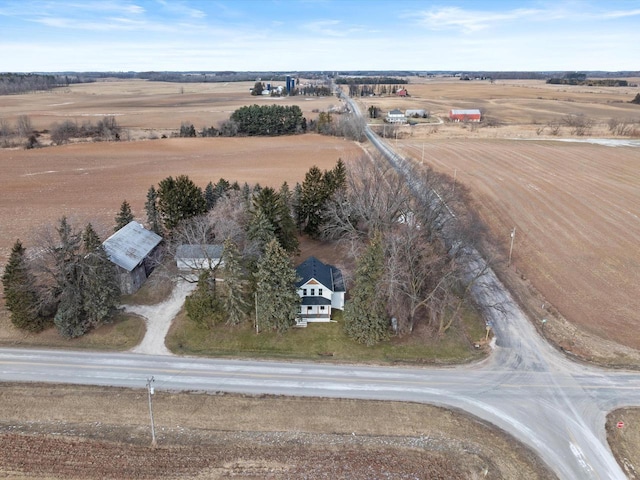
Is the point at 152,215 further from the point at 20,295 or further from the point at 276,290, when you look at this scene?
the point at 276,290

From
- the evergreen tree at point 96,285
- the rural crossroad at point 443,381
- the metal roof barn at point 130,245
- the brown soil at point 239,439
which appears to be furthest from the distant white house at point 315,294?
the metal roof barn at point 130,245

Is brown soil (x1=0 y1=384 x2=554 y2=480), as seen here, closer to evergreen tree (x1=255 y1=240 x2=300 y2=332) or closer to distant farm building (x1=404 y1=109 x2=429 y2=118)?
evergreen tree (x1=255 y1=240 x2=300 y2=332)

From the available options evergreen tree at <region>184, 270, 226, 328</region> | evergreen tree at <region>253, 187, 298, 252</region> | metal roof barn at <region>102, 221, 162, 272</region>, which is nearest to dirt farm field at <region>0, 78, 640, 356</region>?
metal roof barn at <region>102, 221, 162, 272</region>

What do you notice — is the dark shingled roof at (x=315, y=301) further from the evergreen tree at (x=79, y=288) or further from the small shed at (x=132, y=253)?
the small shed at (x=132, y=253)

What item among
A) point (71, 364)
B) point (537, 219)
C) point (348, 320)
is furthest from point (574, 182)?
point (71, 364)

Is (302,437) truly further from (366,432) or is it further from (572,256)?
(572,256)

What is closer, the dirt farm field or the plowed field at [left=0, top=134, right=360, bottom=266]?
the dirt farm field
